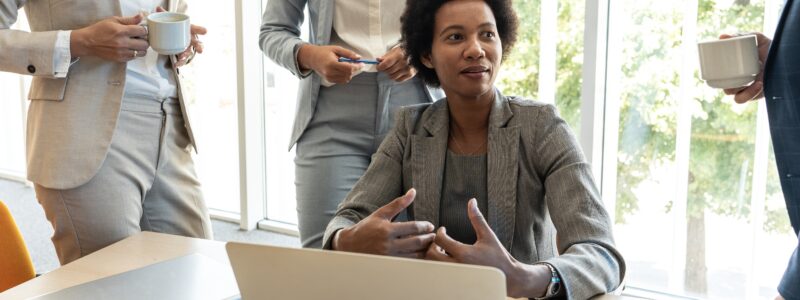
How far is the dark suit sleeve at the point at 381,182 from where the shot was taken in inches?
69.8

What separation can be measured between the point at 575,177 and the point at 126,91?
120cm

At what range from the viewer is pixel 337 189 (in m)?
2.01

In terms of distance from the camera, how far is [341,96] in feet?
6.86

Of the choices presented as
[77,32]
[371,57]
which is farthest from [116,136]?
[371,57]

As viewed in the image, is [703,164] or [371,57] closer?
[371,57]

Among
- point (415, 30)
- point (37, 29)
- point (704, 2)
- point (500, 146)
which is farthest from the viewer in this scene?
point (704, 2)

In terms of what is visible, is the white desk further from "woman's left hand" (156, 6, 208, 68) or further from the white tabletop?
"woman's left hand" (156, 6, 208, 68)

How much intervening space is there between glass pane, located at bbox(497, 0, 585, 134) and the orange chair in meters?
2.03

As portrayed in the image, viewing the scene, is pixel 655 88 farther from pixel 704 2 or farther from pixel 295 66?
pixel 295 66

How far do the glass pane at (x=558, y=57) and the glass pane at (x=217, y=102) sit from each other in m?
1.78

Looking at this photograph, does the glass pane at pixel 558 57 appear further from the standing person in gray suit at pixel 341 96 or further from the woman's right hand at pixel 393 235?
the woman's right hand at pixel 393 235

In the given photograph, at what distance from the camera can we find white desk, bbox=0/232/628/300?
157 centimetres

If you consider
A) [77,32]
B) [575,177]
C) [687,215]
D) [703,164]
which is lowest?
[687,215]

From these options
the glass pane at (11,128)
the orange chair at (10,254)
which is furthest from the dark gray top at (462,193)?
the glass pane at (11,128)
